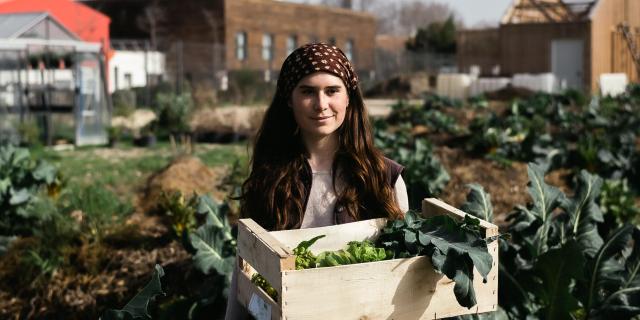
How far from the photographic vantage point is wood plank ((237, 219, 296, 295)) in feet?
8.96

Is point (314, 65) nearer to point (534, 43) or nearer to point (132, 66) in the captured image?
point (132, 66)

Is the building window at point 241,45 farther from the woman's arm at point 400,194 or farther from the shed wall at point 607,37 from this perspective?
the woman's arm at point 400,194

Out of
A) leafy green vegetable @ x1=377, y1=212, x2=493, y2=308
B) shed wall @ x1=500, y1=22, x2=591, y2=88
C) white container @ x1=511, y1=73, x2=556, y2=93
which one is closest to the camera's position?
leafy green vegetable @ x1=377, y1=212, x2=493, y2=308

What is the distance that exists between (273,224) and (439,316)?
2.65 feet

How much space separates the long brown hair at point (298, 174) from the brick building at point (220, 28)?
105ft

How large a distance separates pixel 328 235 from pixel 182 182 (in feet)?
19.8

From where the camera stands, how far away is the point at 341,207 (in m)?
3.44

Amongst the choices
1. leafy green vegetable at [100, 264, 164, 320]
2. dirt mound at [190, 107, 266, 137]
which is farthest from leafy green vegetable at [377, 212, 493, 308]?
dirt mound at [190, 107, 266, 137]

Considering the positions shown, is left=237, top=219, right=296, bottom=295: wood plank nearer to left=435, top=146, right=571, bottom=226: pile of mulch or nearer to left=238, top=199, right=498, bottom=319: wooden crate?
left=238, top=199, right=498, bottom=319: wooden crate

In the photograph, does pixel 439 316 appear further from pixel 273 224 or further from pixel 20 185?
pixel 20 185

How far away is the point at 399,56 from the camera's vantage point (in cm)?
4722

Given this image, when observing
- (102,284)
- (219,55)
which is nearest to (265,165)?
(102,284)

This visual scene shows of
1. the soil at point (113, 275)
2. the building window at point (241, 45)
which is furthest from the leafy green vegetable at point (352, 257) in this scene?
the building window at point (241, 45)

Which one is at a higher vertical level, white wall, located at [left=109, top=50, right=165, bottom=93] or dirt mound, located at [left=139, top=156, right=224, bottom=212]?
white wall, located at [left=109, top=50, right=165, bottom=93]
